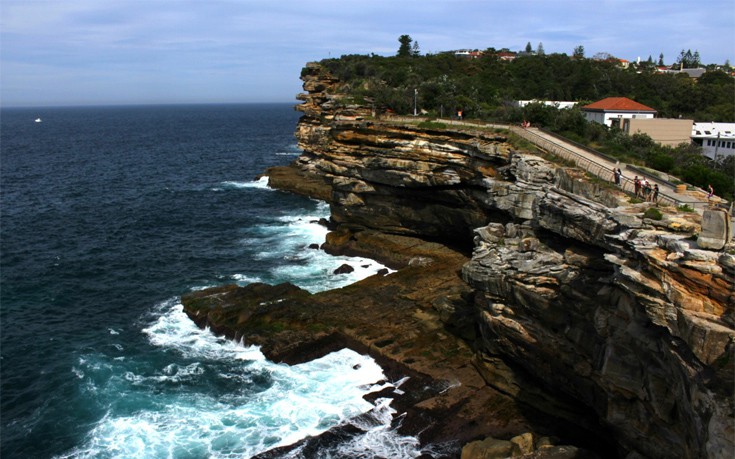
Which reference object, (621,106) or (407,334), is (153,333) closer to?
(407,334)

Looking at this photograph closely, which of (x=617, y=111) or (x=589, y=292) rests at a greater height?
(x=617, y=111)

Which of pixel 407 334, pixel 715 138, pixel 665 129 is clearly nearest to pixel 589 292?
pixel 407 334

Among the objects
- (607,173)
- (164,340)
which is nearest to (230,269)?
(164,340)

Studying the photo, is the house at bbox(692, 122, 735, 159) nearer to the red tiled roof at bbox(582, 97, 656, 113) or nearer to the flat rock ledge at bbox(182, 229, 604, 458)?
the red tiled roof at bbox(582, 97, 656, 113)

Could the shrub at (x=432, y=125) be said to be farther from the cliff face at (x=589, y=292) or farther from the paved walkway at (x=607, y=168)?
the paved walkway at (x=607, y=168)

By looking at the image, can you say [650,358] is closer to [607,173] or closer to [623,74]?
[607,173]

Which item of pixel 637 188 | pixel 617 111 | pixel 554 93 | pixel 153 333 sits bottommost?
pixel 153 333

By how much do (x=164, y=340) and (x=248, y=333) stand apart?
5347 millimetres

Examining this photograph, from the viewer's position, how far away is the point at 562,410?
2419 centimetres

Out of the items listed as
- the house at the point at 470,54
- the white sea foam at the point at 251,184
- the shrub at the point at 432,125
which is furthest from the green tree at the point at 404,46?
the shrub at the point at 432,125

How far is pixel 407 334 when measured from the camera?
99.3 feet

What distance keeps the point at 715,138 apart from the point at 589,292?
99.5 feet

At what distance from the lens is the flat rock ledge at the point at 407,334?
2409 cm

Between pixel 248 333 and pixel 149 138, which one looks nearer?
pixel 248 333
